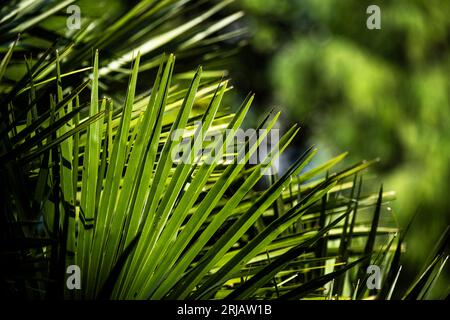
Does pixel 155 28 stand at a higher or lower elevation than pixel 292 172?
higher

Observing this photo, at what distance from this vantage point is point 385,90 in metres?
5.86

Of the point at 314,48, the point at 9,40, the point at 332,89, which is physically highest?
the point at 314,48

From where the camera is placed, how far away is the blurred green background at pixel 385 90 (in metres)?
5.38

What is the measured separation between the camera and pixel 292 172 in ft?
3.07

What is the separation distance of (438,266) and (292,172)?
35 centimetres

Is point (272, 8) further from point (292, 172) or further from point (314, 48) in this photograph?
point (292, 172)

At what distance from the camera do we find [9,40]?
4.43ft

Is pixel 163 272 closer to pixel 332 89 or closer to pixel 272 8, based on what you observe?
pixel 332 89

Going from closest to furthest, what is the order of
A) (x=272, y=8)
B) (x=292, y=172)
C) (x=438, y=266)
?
(x=292, y=172)
(x=438, y=266)
(x=272, y=8)

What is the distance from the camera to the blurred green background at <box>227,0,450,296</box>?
17.6 ft

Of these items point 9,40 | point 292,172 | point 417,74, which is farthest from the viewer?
point 417,74

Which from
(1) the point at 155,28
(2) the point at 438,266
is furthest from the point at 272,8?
(2) the point at 438,266

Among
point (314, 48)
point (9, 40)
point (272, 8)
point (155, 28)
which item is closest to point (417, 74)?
point (314, 48)
